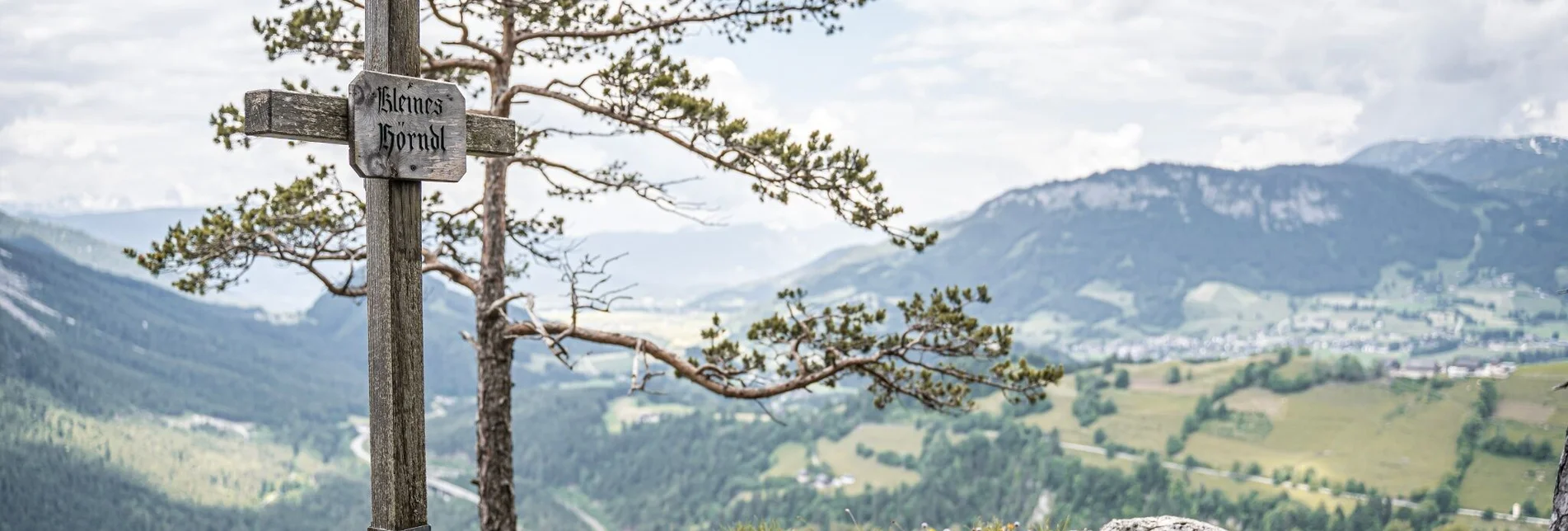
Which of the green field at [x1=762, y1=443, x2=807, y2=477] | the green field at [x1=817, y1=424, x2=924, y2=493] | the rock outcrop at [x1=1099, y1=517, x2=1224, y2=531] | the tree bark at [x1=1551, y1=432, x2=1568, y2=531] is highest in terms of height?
the tree bark at [x1=1551, y1=432, x2=1568, y2=531]

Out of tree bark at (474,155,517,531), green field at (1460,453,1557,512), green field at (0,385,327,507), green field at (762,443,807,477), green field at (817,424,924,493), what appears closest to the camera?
tree bark at (474,155,517,531)

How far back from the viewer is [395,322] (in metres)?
5.00

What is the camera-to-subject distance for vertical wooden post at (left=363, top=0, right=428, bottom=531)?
5000 millimetres

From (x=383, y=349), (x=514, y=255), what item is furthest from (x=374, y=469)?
(x=514, y=255)

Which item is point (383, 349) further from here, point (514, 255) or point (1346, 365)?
point (1346, 365)

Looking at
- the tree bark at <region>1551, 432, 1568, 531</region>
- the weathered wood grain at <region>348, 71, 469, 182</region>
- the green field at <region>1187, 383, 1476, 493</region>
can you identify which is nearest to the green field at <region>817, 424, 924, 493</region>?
the green field at <region>1187, 383, 1476, 493</region>

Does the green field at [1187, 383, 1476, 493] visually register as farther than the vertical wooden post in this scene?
Yes

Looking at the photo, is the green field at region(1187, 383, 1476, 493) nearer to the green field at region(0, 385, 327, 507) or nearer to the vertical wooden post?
the green field at region(0, 385, 327, 507)

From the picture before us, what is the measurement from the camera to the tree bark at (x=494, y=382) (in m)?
11.1

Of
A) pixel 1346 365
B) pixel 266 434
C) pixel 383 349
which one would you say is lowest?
pixel 266 434

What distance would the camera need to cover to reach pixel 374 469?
17.3 feet

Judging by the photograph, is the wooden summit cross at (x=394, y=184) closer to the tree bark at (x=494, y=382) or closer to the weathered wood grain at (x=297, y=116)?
the weathered wood grain at (x=297, y=116)

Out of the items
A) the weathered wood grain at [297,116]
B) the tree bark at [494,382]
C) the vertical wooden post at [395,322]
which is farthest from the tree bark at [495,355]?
the weathered wood grain at [297,116]

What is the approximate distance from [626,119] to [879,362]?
11.3ft
